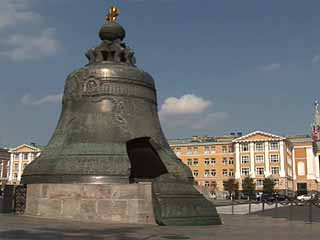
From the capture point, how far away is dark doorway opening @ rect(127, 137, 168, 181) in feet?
50.0

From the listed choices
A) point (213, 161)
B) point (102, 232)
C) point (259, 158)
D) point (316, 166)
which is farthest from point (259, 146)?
point (102, 232)

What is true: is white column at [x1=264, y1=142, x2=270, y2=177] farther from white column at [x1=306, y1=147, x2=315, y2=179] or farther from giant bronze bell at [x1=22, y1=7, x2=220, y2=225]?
giant bronze bell at [x1=22, y1=7, x2=220, y2=225]

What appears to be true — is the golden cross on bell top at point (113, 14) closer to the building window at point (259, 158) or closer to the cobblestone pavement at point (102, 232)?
the cobblestone pavement at point (102, 232)

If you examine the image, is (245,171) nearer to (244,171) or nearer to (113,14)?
(244,171)

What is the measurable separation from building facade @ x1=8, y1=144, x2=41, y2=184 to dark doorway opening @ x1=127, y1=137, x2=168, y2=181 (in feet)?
250

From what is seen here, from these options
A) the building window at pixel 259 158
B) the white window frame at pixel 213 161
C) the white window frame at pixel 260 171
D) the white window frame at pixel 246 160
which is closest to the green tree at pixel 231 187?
the white window frame at pixel 260 171

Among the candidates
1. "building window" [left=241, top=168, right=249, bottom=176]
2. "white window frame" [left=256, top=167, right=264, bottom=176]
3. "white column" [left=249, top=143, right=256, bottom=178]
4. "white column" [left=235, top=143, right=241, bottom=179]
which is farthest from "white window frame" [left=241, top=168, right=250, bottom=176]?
"white window frame" [left=256, top=167, right=264, bottom=176]

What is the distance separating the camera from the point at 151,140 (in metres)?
15.0

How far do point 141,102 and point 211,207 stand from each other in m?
4.07

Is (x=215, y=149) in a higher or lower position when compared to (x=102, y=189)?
higher

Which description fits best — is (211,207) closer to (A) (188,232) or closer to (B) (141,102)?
(A) (188,232)

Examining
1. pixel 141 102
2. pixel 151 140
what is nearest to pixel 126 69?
pixel 141 102

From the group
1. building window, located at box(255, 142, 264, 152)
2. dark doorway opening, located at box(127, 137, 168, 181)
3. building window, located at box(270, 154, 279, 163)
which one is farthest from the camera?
building window, located at box(255, 142, 264, 152)

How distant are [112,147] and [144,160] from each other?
2.20 m
